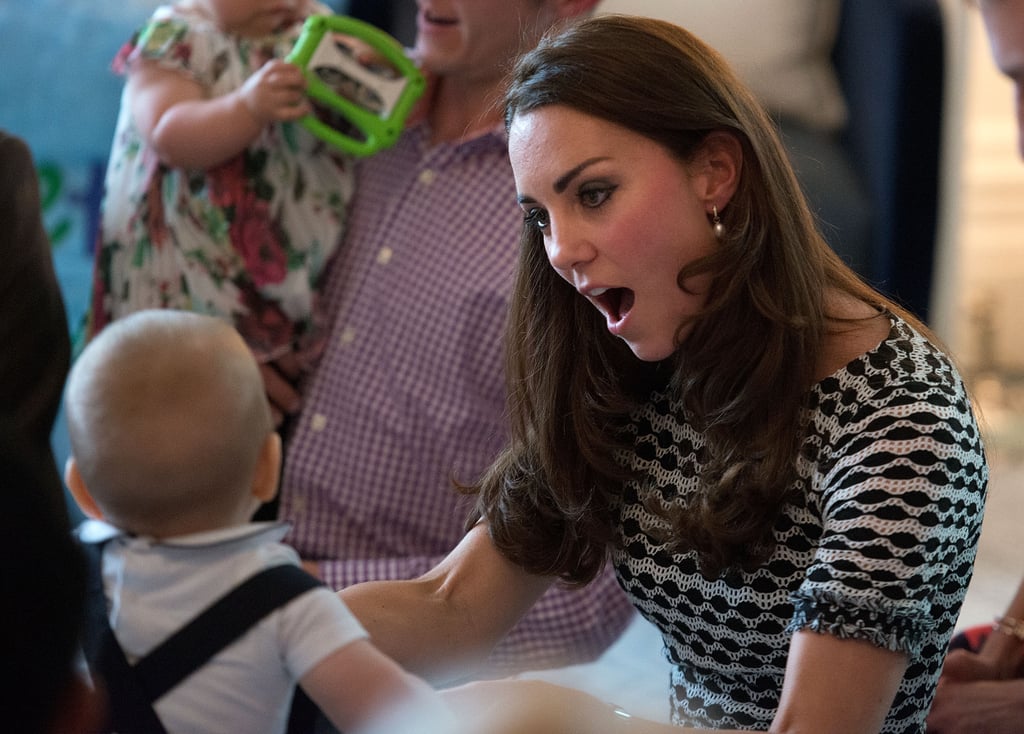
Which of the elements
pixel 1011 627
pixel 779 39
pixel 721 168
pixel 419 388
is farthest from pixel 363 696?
pixel 779 39

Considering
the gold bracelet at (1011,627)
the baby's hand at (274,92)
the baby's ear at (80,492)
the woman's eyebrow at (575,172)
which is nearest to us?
the baby's ear at (80,492)

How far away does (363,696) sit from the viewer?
0.69 m

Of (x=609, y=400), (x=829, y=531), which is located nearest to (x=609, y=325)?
(x=609, y=400)

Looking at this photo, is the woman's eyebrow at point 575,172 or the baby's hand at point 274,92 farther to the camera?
the baby's hand at point 274,92

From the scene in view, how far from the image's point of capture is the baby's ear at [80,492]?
2.53 feet

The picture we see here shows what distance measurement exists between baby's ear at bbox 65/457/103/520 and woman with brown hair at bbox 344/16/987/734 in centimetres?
21

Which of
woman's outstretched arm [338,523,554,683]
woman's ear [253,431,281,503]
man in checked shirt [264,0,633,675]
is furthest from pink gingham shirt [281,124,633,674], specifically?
woman's ear [253,431,281,503]

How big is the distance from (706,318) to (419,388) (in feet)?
2.07

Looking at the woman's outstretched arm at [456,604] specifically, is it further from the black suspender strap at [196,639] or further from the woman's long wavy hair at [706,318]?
the black suspender strap at [196,639]

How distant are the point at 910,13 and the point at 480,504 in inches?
43.1

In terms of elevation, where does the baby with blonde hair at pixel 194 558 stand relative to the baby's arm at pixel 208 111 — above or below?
below

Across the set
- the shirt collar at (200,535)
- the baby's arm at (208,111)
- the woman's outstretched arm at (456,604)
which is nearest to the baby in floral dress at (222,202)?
the baby's arm at (208,111)

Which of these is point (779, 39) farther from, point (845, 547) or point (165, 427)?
point (165, 427)

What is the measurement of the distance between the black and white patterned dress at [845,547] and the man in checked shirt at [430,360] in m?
0.43
